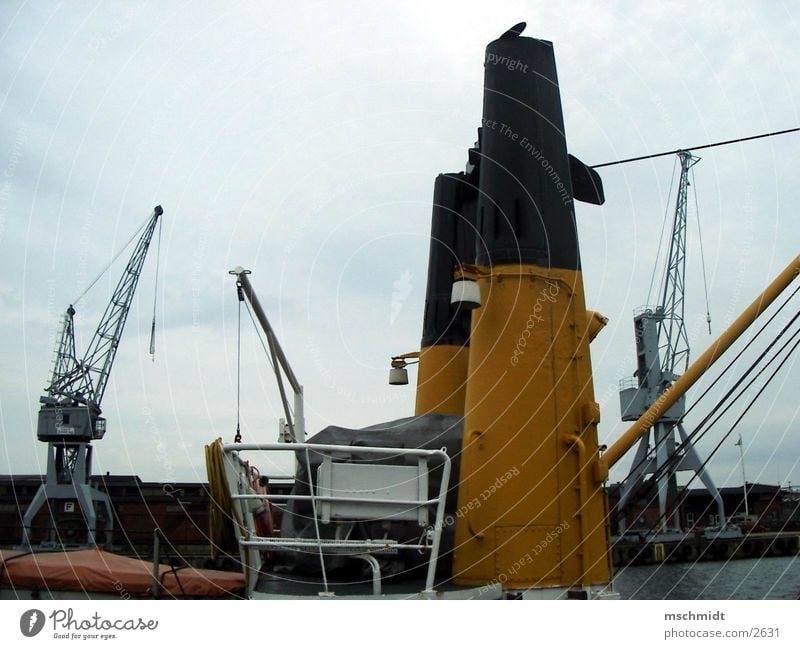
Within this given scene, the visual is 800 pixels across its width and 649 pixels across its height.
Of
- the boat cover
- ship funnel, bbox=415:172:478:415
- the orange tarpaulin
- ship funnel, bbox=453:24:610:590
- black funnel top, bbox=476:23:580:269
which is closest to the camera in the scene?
the orange tarpaulin

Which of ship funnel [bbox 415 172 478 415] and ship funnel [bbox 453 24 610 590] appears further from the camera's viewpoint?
ship funnel [bbox 415 172 478 415]

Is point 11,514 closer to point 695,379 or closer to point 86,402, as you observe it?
point 86,402

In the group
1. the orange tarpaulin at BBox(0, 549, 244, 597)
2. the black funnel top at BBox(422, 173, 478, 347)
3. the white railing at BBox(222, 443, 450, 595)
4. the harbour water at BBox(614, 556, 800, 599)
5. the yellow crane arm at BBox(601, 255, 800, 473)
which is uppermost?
the black funnel top at BBox(422, 173, 478, 347)

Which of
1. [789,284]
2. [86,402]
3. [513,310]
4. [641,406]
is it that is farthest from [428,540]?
[86,402]

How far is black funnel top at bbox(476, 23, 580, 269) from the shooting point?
9219mm

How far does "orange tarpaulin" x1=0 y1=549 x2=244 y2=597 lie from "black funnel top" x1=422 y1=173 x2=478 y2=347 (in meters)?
6.34

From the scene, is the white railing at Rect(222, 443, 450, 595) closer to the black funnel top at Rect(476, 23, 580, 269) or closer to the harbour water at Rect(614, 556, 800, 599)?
the black funnel top at Rect(476, 23, 580, 269)

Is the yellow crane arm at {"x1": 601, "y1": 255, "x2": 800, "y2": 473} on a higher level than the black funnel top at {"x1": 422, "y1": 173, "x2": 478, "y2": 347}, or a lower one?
lower

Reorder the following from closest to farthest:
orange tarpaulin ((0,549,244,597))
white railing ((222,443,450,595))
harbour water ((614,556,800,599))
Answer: white railing ((222,443,450,595)) < orange tarpaulin ((0,549,244,597)) < harbour water ((614,556,800,599))

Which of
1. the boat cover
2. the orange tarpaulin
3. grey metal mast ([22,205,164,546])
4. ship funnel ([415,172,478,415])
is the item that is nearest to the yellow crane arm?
the boat cover

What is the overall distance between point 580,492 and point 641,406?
37.0 metres

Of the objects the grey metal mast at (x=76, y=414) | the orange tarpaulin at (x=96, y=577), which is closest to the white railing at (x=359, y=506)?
the orange tarpaulin at (x=96, y=577)

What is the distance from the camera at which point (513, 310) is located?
352 inches

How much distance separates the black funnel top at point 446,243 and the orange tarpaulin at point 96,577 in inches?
250
